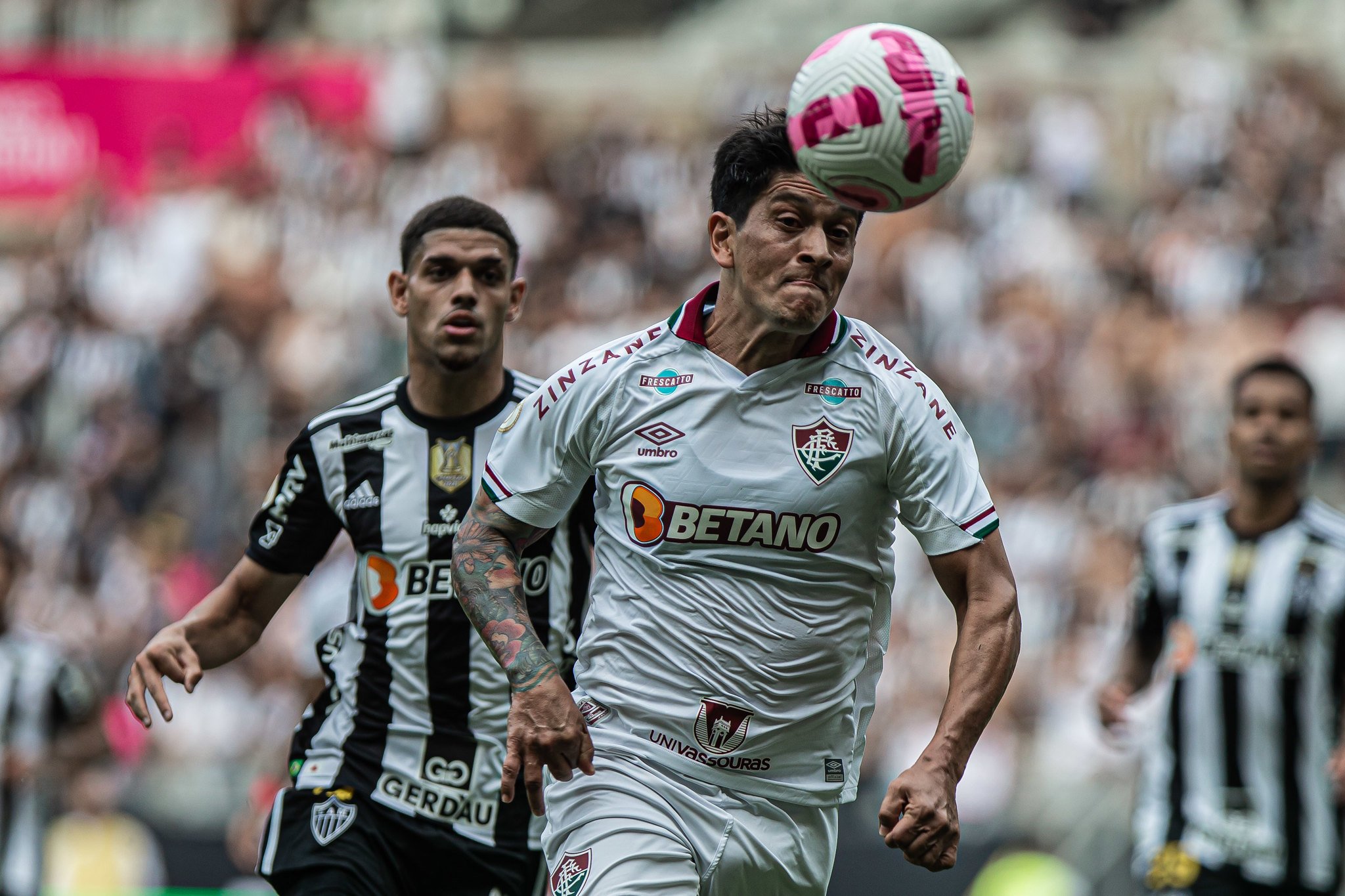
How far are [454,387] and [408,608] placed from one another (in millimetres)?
748

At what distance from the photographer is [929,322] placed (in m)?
15.1

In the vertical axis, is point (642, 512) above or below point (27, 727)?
above

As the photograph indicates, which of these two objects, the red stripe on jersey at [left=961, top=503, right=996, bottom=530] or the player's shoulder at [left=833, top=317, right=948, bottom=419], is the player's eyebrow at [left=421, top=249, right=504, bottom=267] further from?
the red stripe on jersey at [left=961, top=503, right=996, bottom=530]

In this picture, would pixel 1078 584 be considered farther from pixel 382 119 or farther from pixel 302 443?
pixel 382 119

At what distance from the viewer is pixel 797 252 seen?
444cm

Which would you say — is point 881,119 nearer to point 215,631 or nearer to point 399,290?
point 399,290

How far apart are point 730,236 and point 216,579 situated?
1098cm

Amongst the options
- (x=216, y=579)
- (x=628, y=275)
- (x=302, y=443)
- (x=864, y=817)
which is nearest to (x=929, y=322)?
(x=628, y=275)

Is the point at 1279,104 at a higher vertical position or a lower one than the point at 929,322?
higher

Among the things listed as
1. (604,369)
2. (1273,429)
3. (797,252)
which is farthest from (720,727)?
(1273,429)

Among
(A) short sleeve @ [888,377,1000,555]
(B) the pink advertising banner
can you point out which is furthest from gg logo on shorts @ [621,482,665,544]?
(B) the pink advertising banner

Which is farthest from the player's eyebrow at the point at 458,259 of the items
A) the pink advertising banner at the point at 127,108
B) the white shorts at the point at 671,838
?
the pink advertising banner at the point at 127,108

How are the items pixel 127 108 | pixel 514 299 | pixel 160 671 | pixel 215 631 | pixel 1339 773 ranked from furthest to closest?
pixel 127 108
pixel 1339 773
pixel 514 299
pixel 215 631
pixel 160 671

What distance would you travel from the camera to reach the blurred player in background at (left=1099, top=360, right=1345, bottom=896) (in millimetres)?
6969
